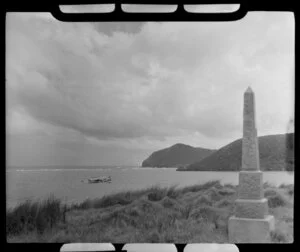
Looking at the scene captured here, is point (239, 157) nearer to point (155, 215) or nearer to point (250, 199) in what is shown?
point (250, 199)

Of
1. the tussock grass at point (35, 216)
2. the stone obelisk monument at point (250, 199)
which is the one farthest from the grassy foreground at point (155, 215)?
the stone obelisk monument at point (250, 199)

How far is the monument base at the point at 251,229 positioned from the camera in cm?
394

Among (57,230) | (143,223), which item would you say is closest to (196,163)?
(143,223)

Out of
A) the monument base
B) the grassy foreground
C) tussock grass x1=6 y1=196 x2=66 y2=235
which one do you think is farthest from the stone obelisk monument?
tussock grass x1=6 y1=196 x2=66 y2=235

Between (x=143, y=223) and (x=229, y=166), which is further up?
(x=229, y=166)

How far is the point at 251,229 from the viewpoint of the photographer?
3965 mm

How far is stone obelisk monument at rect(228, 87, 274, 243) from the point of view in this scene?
373 centimetres

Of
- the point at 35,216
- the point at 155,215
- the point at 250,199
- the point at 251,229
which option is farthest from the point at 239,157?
the point at 35,216

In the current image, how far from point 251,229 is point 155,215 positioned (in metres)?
1.05

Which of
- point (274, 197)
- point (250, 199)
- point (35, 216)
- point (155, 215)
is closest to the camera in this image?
point (35, 216)

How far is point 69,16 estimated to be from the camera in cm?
163

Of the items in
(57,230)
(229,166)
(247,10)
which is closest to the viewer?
(247,10)
